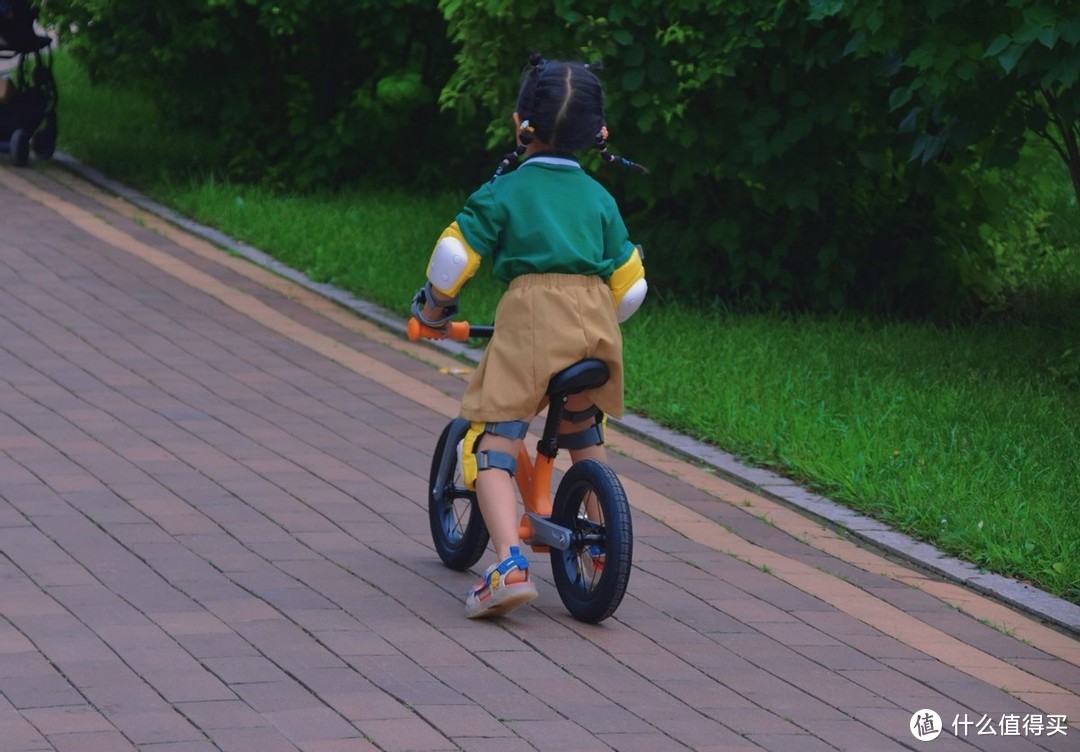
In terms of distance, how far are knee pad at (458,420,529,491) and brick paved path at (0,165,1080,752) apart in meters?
0.44

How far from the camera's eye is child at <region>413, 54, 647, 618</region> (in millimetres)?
5293

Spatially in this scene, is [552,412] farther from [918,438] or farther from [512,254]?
[918,438]

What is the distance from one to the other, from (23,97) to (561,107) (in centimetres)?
1053

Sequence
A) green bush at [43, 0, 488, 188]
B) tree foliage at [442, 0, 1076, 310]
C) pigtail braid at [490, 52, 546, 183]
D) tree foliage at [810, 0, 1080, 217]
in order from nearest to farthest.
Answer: pigtail braid at [490, 52, 546, 183] < tree foliage at [810, 0, 1080, 217] < tree foliage at [442, 0, 1076, 310] < green bush at [43, 0, 488, 188]

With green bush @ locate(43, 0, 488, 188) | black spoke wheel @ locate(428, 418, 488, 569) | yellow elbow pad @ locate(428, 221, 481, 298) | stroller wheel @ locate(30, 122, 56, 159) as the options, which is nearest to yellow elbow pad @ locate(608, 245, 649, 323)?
yellow elbow pad @ locate(428, 221, 481, 298)

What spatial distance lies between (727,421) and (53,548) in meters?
3.27

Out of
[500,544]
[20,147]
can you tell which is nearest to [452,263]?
[500,544]

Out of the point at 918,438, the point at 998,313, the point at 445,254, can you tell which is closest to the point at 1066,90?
the point at 918,438

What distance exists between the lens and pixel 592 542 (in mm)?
5348

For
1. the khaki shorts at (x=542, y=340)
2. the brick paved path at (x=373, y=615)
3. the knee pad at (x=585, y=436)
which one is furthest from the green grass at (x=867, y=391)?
the khaki shorts at (x=542, y=340)

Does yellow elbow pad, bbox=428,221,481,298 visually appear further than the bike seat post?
No

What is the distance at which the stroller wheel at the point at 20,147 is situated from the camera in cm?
1461

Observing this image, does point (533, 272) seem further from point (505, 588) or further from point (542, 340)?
point (505, 588)

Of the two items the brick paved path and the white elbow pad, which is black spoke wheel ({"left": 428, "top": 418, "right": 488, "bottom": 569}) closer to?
the brick paved path
